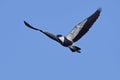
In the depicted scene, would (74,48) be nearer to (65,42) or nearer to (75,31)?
(65,42)

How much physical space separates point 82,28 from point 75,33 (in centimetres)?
35

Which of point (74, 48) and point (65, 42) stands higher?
point (65, 42)

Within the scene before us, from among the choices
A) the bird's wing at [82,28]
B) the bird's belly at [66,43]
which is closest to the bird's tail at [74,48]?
the bird's belly at [66,43]

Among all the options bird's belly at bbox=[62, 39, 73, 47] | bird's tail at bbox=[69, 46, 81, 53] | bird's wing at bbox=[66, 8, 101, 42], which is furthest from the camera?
bird's wing at bbox=[66, 8, 101, 42]

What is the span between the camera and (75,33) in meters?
8.90

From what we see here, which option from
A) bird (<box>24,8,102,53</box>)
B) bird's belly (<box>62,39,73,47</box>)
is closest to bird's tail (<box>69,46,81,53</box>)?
bird (<box>24,8,102,53</box>)

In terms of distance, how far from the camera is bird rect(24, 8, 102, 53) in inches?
315

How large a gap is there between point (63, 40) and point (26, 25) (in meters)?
1.99

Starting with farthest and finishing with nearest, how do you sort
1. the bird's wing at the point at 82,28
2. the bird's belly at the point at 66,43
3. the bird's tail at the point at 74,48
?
1. the bird's wing at the point at 82,28
2. the bird's belly at the point at 66,43
3. the bird's tail at the point at 74,48

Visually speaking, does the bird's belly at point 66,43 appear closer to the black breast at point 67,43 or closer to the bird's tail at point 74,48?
the black breast at point 67,43

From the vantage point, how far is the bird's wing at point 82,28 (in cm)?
870

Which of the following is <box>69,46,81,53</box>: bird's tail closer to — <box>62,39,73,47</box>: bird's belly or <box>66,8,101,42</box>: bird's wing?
<box>62,39,73,47</box>: bird's belly

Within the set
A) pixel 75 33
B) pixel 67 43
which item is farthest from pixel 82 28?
pixel 67 43

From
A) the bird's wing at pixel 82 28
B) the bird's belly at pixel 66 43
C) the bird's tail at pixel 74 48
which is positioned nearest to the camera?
the bird's tail at pixel 74 48
